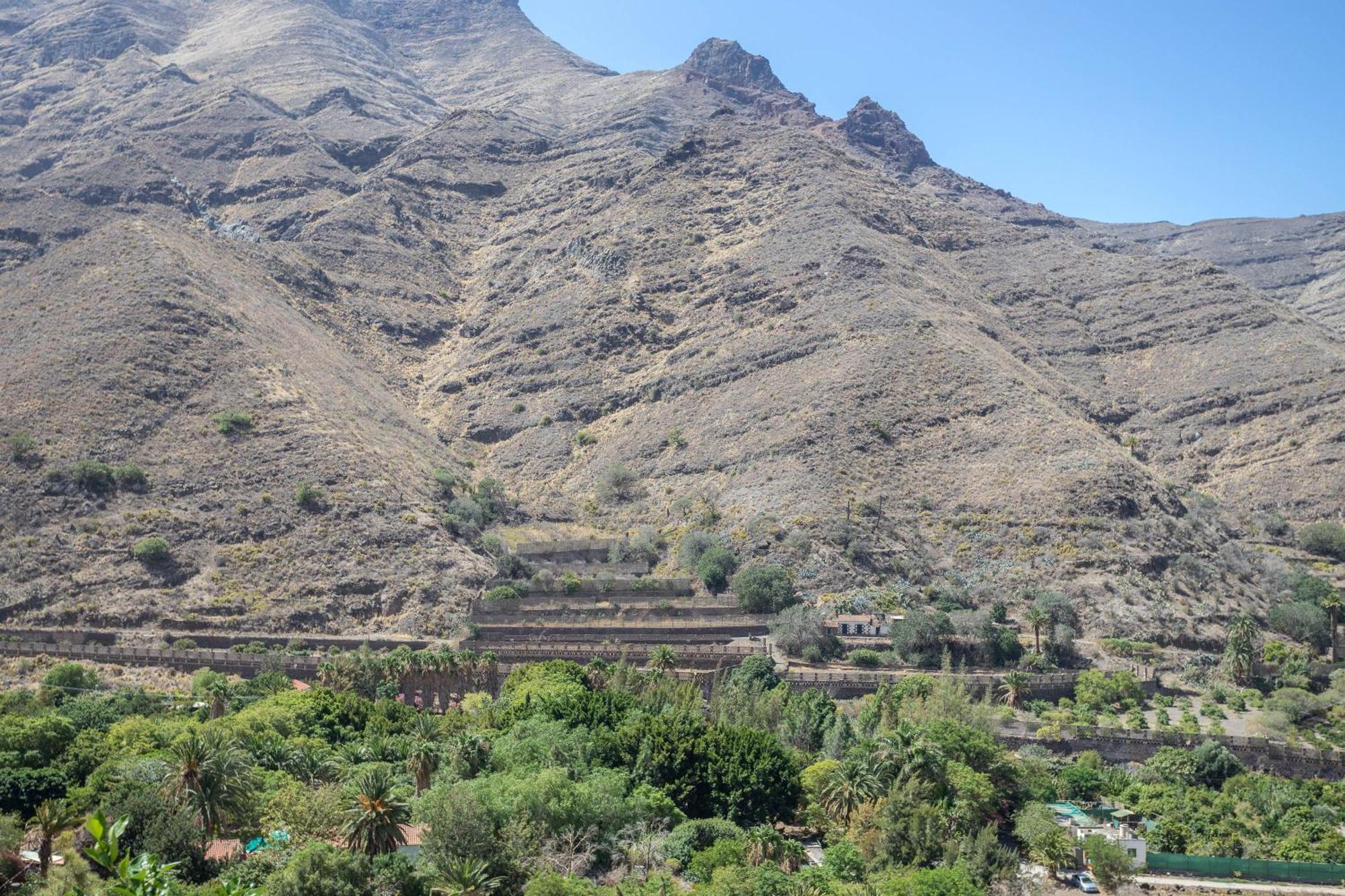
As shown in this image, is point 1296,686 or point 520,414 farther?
point 520,414

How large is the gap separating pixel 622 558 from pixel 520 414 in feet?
97.8

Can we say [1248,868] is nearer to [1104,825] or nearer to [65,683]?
[1104,825]

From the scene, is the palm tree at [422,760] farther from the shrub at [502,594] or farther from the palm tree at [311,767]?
the shrub at [502,594]

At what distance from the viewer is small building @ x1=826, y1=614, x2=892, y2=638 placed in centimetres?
7025

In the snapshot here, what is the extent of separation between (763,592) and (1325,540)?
39904 millimetres

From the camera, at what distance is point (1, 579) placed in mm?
70875

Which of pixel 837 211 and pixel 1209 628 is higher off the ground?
pixel 837 211

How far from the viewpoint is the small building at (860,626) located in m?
70.2

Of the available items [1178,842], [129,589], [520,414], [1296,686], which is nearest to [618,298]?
[520,414]

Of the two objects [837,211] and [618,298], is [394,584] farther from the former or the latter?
[837,211]

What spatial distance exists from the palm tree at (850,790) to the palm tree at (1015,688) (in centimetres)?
1898

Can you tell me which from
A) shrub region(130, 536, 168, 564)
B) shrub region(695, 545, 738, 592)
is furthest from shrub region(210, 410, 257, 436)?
shrub region(695, 545, 738, 592)

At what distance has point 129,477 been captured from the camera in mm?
79750

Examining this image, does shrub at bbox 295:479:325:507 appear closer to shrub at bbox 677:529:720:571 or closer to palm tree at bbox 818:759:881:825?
shrub at bbox 677:529:720:571
